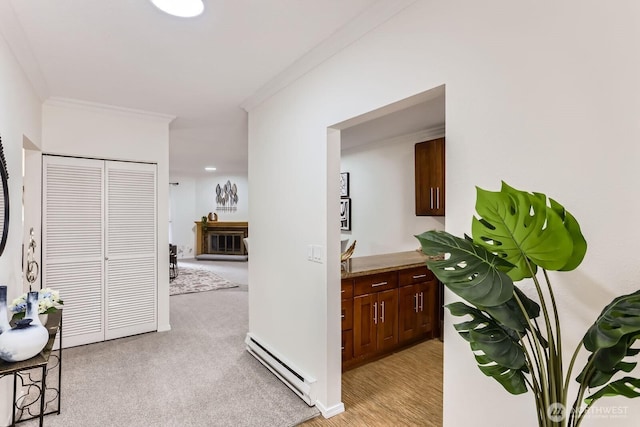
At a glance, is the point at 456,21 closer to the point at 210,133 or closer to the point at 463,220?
the point at 463,220

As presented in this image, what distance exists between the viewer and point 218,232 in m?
9.58

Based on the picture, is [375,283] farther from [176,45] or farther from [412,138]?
[176,45]

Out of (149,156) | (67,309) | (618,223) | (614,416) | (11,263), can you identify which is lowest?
(67,309)

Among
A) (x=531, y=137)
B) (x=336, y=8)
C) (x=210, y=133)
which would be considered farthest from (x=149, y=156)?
(x=531, y=137)

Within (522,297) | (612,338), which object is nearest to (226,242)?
(522,297)

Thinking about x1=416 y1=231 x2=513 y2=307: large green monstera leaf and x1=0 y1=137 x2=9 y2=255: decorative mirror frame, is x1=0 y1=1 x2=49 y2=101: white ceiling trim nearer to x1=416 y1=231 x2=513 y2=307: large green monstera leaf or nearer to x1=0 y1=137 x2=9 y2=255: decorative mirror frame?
x1=0 y1=137 x2=9 y2=255: decorative mirror frame

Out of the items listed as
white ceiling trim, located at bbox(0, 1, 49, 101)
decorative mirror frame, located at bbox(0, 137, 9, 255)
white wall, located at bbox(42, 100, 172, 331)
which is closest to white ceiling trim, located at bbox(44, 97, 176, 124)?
white wall, located at bbox(42, 100, 172, 331)

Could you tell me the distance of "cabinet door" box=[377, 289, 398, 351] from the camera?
308 cm

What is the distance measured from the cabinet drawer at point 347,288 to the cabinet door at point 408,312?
669 mm

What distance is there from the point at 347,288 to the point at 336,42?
6.27 ft

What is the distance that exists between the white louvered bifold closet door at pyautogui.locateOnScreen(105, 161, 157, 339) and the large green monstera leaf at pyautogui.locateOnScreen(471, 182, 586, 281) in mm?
3734

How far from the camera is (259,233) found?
311cm

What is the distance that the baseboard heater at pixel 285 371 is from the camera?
7.59 feet

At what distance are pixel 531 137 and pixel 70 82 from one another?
3.40 metres
